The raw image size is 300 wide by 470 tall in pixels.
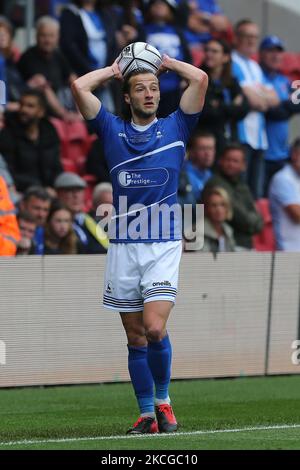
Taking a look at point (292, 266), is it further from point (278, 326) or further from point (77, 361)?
Answer: point (77, 361)

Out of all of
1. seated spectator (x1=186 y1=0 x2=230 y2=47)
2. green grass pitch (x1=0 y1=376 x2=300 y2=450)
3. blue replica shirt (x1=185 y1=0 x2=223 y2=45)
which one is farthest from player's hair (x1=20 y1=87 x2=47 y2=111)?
green grass pitch (x1=0 y1=376 x2=300 y2=450)

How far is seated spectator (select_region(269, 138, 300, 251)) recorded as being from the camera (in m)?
15.8

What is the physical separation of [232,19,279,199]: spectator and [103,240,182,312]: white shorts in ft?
27.0

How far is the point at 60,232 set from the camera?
13.7 m

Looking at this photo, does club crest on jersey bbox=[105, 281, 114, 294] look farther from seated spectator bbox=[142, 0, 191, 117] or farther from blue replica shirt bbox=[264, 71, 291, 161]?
blue replica shirt bbox=[264, 71, 291, 161]

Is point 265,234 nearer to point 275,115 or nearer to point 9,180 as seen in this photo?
point 275,115

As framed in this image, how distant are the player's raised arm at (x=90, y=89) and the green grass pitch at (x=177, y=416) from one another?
211cm

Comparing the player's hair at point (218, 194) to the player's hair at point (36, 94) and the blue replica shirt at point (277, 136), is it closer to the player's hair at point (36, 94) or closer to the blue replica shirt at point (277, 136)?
the player's hair at point (36, 94)

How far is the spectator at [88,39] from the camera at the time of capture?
1652 centimetres

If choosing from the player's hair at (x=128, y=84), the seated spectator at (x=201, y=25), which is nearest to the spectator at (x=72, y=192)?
the seated spectator at (x=201, y=25)

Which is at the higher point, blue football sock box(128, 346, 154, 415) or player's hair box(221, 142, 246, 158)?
player's hair box(221, 142, 246, 158)

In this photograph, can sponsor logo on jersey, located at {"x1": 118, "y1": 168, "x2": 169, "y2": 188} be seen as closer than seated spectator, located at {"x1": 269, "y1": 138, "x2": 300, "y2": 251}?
Yes

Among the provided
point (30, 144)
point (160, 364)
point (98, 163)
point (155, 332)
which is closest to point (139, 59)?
point (155, 332)

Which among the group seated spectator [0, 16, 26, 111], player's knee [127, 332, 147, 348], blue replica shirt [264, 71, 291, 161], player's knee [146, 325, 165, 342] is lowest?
player's knee [127, 332, 147, 348]
